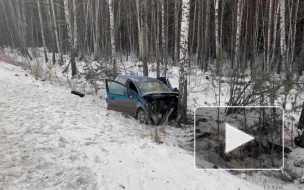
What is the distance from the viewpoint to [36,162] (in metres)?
4.12

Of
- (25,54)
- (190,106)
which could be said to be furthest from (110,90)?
(25,54)

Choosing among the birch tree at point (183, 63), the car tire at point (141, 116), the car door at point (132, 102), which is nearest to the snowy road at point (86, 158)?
the car tire at point (141, 116)

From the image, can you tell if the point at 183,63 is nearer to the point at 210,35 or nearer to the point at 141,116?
the point at 141,116

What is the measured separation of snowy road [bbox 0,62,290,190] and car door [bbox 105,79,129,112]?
1.29 meters

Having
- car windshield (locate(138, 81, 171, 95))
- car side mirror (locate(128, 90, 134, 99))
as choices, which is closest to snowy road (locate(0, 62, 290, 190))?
car side mirror (locate(128, 90, 134, 99))

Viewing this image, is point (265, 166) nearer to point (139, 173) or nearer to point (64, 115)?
point (139, 173)

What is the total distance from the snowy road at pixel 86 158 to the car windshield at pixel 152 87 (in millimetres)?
1416

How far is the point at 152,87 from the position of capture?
823 cm

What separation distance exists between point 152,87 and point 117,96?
1258 millimetres

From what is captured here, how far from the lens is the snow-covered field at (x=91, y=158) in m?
3.75

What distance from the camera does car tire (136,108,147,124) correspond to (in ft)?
24.9

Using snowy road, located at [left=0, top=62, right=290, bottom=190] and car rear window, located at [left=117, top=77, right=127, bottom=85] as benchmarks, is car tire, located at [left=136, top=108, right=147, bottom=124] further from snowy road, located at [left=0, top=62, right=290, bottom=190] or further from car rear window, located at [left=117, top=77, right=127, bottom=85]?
car rear window, located at [left=117, top=77, right=127, bottom=85]

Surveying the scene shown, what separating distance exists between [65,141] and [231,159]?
149 inches
